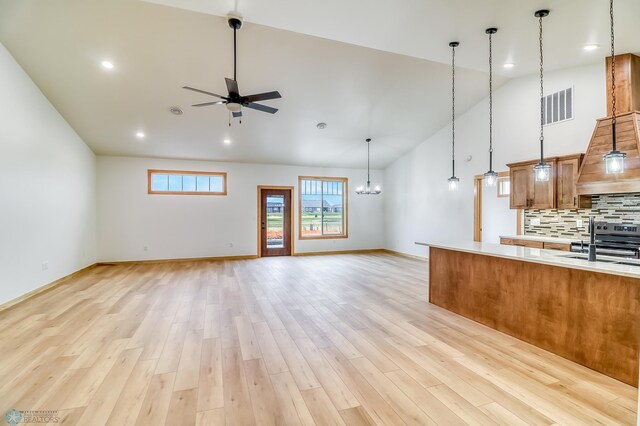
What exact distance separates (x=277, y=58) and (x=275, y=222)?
5.07m

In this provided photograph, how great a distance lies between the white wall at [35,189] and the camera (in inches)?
155

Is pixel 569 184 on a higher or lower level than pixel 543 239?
higher

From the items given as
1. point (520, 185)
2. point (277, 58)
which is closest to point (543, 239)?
point (520, 185)

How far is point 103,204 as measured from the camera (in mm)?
7012

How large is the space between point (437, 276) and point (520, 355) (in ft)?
4.86

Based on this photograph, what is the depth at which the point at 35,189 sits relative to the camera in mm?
4570

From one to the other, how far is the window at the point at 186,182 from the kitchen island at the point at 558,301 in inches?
249

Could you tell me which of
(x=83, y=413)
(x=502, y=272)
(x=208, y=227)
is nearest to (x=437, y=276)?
(x=502, y=272)

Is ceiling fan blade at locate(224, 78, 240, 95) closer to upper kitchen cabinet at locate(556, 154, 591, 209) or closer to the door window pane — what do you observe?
Answer: upper kitchen cabinet at locate(556, 154, 591, 209)

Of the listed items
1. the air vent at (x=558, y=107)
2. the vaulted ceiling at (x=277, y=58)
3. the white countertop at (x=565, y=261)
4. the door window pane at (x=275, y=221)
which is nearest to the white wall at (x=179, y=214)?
the door window pane at (x=275, y=221)

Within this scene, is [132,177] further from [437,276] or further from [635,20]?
[635,20]

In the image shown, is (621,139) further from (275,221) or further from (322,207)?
(275,221)

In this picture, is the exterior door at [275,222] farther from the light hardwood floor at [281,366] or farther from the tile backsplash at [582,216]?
the tile backsplash at [582,216]

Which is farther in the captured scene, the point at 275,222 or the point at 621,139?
the point at 275,222
